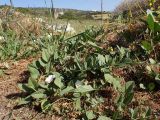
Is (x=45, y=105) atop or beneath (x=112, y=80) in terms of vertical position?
beneath

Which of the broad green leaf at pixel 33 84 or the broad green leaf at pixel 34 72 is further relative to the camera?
the broad green leaf at pixel 34 72

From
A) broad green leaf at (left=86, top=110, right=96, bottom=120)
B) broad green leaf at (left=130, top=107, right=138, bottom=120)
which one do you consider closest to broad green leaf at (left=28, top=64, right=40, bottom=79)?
broad green leaf at (left=86, top=110, right=96, bottom=120)

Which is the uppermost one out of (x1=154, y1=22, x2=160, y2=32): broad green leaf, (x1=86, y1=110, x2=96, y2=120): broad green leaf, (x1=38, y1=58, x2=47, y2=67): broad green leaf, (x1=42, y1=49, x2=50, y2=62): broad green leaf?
(x1=154, y1=22, x2=160, y2=32): broad green leaf

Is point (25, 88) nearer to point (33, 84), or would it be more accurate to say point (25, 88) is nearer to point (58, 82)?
point (33, 84)

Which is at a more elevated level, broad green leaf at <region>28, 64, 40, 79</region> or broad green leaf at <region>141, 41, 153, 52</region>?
broad green leaf at <region>141, 41, 153, 52</region>

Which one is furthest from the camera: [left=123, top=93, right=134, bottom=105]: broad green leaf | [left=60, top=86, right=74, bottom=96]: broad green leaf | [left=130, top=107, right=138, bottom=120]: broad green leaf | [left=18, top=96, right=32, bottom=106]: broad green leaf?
[left=18, top=96, right=32, bottom=106]: broad green leaf

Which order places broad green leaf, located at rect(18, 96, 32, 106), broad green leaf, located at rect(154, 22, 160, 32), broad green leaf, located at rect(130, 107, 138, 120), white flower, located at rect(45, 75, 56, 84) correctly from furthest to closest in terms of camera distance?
broad green leaf, located at rect(154, 22, 160, 32)
white flower, located at rect(45, 75, 56, 84)
broad green leaf, located at rect(18, 96, 32, 106)
broad green leaf, located at rect(130, 107, 138, 120)

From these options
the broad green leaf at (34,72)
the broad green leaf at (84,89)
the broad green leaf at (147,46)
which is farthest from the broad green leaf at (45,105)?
the broad green leaf at (147,46)

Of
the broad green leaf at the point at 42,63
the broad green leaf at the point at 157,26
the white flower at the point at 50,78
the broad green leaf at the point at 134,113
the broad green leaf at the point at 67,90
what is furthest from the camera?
the broad green leaf at the point at 42,63

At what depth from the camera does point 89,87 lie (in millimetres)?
3037

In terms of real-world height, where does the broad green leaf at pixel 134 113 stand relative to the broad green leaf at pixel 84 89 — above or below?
below

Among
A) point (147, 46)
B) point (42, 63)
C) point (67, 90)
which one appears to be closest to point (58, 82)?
point (67, 90)

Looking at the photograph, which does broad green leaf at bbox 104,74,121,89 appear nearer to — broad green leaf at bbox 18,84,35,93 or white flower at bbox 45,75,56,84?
white flower at bbox 45,75,56,84

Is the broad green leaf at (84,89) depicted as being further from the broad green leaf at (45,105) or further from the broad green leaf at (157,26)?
the broad green leaf at (157,26)
